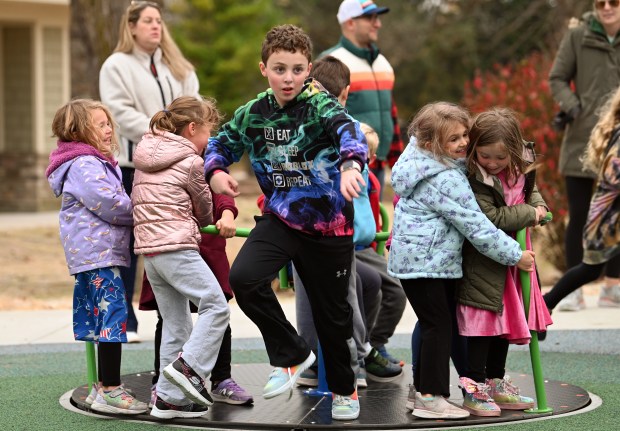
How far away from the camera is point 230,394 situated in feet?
18.2

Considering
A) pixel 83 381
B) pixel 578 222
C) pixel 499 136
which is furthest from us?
pixel 578 222

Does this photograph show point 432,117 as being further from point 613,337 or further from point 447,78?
point 447,78

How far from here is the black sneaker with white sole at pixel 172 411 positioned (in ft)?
16.9

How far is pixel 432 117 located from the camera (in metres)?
5.04

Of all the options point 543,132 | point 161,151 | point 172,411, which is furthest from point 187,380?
point 543,132

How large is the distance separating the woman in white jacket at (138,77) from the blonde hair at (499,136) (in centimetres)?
265

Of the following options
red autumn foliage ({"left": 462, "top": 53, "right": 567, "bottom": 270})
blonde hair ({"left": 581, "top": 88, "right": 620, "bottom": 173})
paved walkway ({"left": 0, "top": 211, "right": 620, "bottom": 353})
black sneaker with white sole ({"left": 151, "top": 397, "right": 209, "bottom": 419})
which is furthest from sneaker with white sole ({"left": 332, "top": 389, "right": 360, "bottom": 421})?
red autumn foliage ({"left": 462, "top": 53, "right": 567, "bottom": 270})

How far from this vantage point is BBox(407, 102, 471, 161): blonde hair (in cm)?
504

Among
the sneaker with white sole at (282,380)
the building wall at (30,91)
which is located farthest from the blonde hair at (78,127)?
the building wall at (30,91)

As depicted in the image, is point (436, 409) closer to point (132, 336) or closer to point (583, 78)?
point (132, 336)

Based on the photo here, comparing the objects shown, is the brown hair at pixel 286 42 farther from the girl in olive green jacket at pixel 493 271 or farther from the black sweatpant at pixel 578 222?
the black sweatpant at pixel 578 222

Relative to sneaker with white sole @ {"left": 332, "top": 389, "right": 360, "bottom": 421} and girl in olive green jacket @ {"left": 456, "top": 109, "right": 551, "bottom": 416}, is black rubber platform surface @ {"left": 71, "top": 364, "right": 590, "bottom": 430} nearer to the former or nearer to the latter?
sneaker with white sole @ {"left": 332, "top": 389, "right": 360, "bottom": 421}

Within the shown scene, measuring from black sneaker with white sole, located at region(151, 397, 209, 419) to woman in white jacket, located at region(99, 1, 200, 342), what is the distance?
6.82 ft

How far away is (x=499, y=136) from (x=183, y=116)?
4.79 feet
